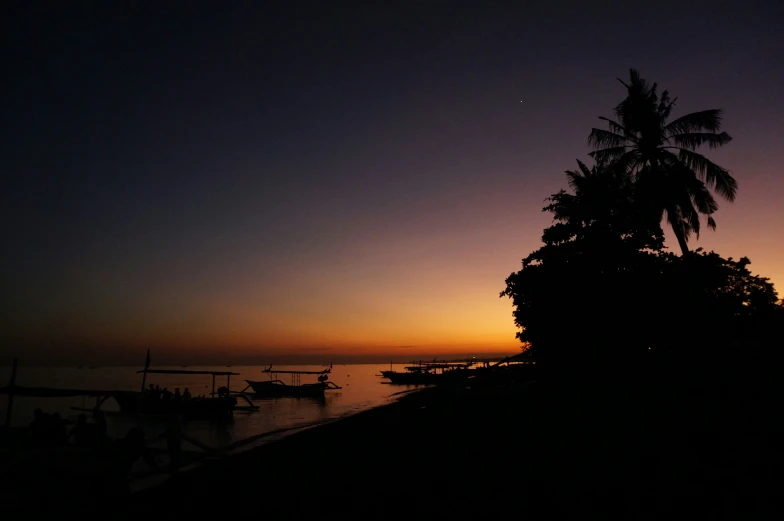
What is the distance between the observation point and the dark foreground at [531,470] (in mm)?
9062

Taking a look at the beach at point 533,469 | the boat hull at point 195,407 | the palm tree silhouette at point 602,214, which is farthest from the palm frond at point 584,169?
the boat hull at point 195,407

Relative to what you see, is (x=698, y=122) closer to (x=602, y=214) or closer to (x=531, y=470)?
(x=602, y=214)

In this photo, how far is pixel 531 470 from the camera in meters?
11.8

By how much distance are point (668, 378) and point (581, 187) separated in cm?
1531

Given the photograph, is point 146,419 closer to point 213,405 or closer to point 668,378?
point 213,405

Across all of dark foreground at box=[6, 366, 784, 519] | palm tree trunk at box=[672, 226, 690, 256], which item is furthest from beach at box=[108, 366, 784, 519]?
palm tree trunk at box=[672, 226, 690, 256]

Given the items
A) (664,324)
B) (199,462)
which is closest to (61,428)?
(199,462)

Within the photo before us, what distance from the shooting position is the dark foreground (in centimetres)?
906

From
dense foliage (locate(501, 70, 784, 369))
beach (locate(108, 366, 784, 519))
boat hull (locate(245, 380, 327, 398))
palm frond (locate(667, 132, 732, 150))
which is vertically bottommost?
boat hull (locate(245, 380, 327, 398))

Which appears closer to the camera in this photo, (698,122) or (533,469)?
(533,469)

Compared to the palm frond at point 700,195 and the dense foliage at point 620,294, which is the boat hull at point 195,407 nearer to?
the dense foliage at point 620,294

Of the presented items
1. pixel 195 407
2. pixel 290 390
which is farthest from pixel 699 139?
pixel 290 390

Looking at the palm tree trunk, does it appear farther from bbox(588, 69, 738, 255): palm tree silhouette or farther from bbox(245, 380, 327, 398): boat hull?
bbox(245, 380, 327, 398): boat hull

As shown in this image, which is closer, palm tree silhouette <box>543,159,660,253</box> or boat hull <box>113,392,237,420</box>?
palm tree silhouette <box>543,159,660,253</box>
